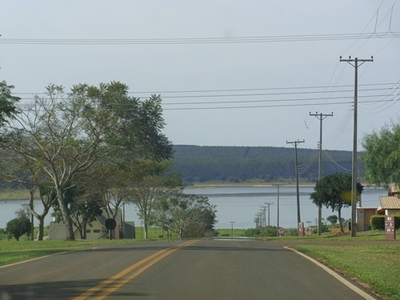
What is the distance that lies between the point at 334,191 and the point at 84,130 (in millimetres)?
23405

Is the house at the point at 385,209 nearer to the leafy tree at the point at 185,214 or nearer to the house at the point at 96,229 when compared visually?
the leafy tree at the point at 185,214

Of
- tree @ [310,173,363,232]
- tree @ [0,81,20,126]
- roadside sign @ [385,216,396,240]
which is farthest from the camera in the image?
tree @ [310,173,363,232]

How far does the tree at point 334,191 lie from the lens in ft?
210

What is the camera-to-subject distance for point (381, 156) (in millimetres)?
54062

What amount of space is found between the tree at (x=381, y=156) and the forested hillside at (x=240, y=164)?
60292mm

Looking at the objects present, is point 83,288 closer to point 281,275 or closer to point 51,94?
point 281,275

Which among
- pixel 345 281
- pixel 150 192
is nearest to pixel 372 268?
pixel 345 281

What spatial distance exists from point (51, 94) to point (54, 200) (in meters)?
16.8

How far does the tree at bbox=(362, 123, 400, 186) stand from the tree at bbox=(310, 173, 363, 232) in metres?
8.26

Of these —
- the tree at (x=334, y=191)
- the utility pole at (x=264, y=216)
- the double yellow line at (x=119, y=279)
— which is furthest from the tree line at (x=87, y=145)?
the utility pole at (x=264, y=216)

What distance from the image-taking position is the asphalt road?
44.7ft

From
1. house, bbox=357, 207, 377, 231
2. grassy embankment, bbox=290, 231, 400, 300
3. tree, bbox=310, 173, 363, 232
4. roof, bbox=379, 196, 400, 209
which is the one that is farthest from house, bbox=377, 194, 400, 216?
grassy embankment, bbox=290, 231, 400, 300

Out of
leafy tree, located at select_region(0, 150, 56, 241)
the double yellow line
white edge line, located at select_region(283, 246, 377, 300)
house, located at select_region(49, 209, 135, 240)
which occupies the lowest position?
house, located at select_region(49, 209, 135, 240)

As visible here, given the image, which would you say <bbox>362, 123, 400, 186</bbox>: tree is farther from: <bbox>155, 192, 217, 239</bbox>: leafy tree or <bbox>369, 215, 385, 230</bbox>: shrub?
<bbox>155, 192, 217, 239</bbox>: leafy tree
